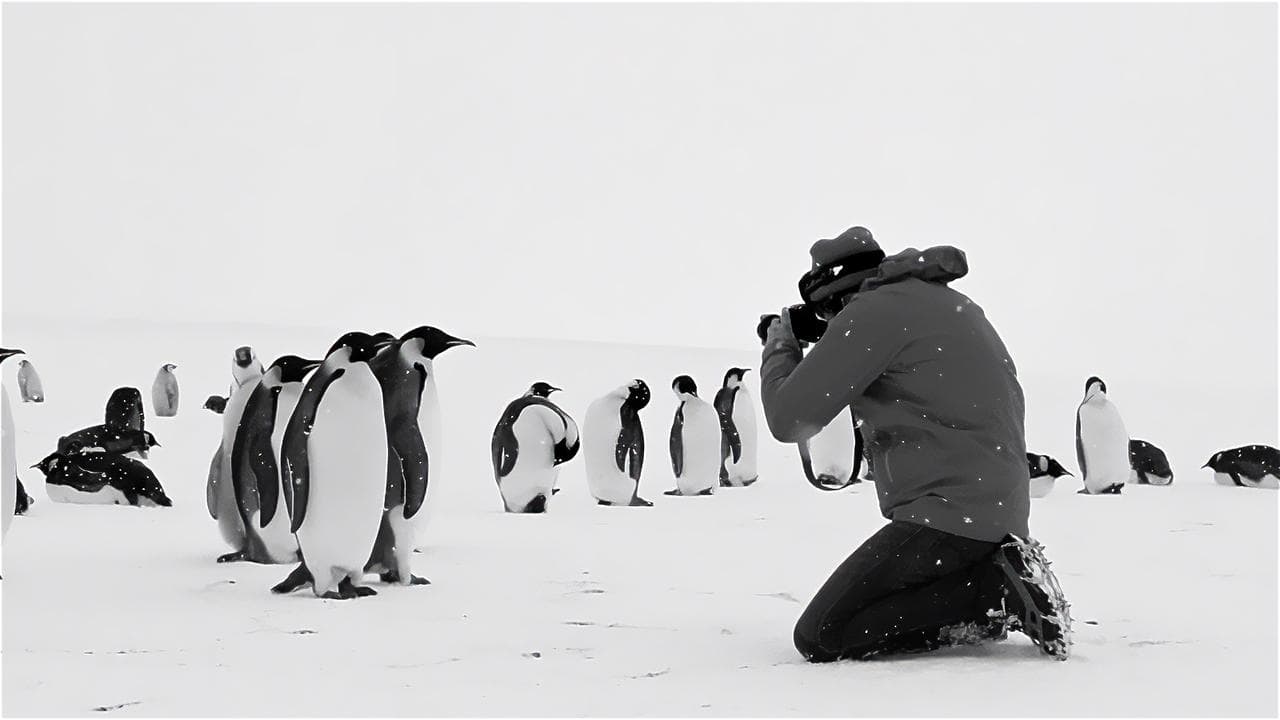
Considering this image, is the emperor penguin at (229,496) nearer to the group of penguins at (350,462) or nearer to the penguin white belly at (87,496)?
the group of penguins at (350,462)

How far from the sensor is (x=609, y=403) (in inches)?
370

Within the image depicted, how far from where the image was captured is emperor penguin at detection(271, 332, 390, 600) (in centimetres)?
476

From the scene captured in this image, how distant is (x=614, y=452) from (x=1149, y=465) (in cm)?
519

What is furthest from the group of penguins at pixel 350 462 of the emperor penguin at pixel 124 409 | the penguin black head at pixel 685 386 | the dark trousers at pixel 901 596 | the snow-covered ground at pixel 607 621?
the emperor penguin at pixel 124 409

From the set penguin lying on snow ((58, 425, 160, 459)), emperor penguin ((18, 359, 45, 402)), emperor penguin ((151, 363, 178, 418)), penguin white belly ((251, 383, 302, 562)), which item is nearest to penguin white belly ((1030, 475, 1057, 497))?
penguin white belly ((251, 383, 302, 562))

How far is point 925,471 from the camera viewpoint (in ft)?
11.5

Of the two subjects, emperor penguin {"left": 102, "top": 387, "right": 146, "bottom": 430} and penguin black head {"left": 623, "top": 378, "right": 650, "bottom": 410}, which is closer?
penguin black head {"left": 623, "top": 378, "right": 650, "bottom": 410}

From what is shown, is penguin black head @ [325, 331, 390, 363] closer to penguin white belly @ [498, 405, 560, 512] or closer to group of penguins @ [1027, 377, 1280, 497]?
penguin white belly @ [498, 405, 560, 512]

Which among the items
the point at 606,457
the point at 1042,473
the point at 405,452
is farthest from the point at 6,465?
the point at 1042,473

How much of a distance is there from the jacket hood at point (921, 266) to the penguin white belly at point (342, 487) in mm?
2151

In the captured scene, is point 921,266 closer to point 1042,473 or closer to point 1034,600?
point 1034,600

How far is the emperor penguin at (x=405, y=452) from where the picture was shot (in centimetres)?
512

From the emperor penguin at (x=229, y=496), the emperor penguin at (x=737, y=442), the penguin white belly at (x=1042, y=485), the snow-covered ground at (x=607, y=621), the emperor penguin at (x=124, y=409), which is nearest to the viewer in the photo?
the snow-covered ground at (x=607, y=621)

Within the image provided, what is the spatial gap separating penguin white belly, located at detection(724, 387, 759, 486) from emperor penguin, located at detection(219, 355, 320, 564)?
6093 mm
